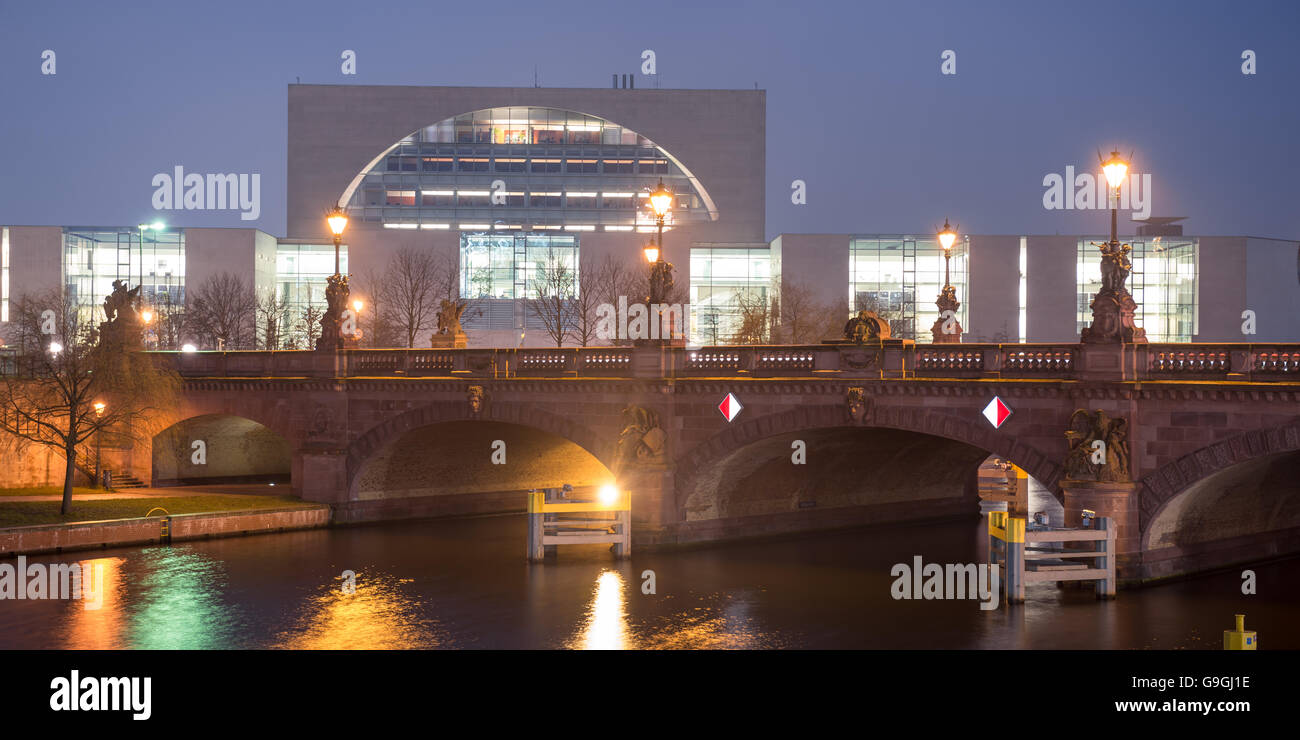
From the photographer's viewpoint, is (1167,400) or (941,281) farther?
(941,281)

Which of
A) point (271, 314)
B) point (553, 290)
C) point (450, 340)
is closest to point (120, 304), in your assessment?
point (450, 340)

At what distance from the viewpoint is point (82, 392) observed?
41969mm

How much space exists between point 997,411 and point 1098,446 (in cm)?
288

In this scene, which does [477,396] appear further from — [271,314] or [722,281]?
[722,281]

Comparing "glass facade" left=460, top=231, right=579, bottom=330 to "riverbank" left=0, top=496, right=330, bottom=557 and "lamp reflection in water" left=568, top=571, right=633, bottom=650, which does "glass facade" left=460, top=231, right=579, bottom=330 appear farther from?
"lamp reflection in water" left=568, top=571, right=633, bottom=650

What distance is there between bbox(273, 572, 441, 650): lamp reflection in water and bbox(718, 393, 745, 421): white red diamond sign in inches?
420

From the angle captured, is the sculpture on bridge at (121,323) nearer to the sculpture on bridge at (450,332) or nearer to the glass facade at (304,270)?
the sculpture on bridge at (450,332)

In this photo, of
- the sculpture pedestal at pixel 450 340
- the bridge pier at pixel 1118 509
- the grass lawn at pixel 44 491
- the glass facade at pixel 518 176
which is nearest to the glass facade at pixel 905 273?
the glass facade at pixel 518 176

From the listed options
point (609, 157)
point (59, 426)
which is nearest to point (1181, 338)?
point (609, 157)

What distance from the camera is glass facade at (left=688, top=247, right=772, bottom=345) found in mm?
99125

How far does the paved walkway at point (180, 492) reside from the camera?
43.6 meters
